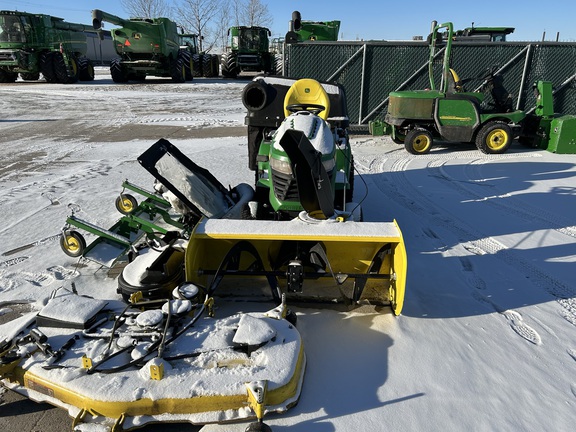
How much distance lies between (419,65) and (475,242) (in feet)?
24.2

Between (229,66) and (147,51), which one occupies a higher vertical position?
(147,51)

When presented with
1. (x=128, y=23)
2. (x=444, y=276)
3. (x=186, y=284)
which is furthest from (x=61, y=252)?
(x=128, y=23)

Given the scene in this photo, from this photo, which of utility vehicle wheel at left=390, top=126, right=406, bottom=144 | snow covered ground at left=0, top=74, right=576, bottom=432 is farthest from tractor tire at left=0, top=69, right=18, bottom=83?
utility vehicle wheel at left=390, top=126, right=406, bottom=144

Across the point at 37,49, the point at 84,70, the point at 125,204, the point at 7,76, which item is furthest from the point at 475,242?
the point at 7,76

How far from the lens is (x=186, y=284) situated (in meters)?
3.15

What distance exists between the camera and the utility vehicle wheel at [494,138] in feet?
28.5

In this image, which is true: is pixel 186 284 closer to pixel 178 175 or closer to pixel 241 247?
pixel 241 247

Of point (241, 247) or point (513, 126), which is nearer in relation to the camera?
point (241, 247)

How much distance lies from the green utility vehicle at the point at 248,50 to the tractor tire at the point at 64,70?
25.3 ft

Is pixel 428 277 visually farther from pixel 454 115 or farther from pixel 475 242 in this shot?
pixel 454 115

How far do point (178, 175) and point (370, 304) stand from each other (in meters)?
2.18

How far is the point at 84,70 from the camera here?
22.5 meters

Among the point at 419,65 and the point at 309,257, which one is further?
the point at 419,65

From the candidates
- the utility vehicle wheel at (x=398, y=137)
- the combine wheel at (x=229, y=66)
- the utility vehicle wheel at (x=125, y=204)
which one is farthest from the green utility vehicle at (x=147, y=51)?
the utility vehicle wheel at (x=125, y=204)
